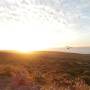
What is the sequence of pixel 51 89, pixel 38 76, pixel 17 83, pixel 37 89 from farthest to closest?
pixel 38 76 → pixel 17 83 → pixel 37 89 → pixel 51 89

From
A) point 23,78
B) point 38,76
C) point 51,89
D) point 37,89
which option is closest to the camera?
point 51,89

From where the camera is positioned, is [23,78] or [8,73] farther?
[8,73]

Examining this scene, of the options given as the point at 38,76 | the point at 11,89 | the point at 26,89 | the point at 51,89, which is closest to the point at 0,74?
the point at 38,76

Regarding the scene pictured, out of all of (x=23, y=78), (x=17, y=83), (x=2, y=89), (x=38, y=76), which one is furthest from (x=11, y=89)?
(x=38, y=76)

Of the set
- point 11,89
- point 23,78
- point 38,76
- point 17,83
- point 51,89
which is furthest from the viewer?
point 38,76

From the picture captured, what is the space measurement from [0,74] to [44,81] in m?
4.04

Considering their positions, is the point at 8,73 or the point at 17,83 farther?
the point at 8,73

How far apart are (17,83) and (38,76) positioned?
12.0ft

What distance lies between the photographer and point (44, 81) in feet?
51.1

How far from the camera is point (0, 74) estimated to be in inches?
687

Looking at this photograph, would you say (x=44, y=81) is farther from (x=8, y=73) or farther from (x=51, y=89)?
(x=51, y=89)

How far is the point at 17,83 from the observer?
1359 centimetres

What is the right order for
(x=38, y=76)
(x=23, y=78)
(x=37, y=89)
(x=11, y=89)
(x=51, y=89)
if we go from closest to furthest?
1. (x=51, y=89)
2. (x=37, y=89)
3. (x=11, y=89)
4. (x=23, y=78)
5. (x=38, y=76)

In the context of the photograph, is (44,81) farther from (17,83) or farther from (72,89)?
(72,89)
